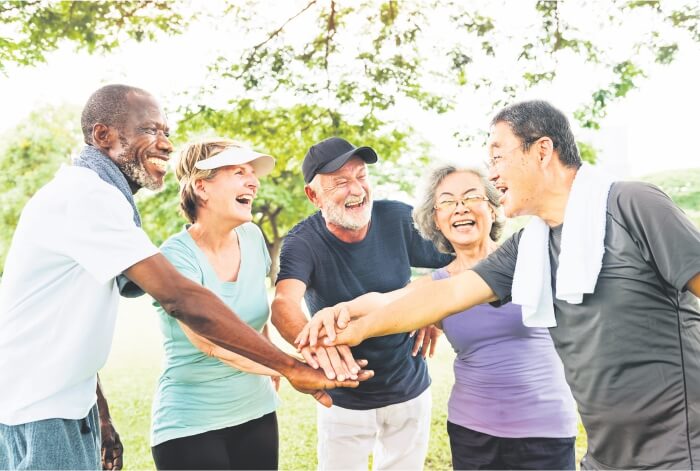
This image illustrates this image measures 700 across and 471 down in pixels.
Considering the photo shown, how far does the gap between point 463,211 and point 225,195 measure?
120 cm

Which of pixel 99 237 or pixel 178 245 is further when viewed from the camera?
pixel 178 245

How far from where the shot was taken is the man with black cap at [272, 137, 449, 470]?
11.6 feet

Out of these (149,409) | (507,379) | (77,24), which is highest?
(77,24)

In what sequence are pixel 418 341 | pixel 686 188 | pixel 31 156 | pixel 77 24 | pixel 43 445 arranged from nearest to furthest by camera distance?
pixel 43 445 → pixel 418 341 → pixel 77 24 → pixel 686 188 → pixel 31 156

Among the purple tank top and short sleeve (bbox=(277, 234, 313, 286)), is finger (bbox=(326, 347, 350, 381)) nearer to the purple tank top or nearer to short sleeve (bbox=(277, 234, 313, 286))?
short sleeve (bbox=(277, 234, 313, 286))

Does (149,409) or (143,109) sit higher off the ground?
(143,109)

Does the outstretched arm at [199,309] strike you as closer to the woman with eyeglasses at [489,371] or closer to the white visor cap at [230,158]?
the woman with eyeglasses at [489,371]

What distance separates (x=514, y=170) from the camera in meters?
2.53

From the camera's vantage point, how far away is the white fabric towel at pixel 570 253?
223cm

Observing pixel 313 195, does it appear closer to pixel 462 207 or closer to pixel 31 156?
pixel 462 207

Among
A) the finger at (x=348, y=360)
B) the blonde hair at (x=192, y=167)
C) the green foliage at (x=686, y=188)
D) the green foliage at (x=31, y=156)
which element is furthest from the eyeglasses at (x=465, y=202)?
the green foliage at (x=31, y=156)

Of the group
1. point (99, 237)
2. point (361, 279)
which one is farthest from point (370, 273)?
point (99, 237)

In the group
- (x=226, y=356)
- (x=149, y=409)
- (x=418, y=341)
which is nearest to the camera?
(x=226, y=356)

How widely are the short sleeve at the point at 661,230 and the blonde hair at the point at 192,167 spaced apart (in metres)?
1.85
